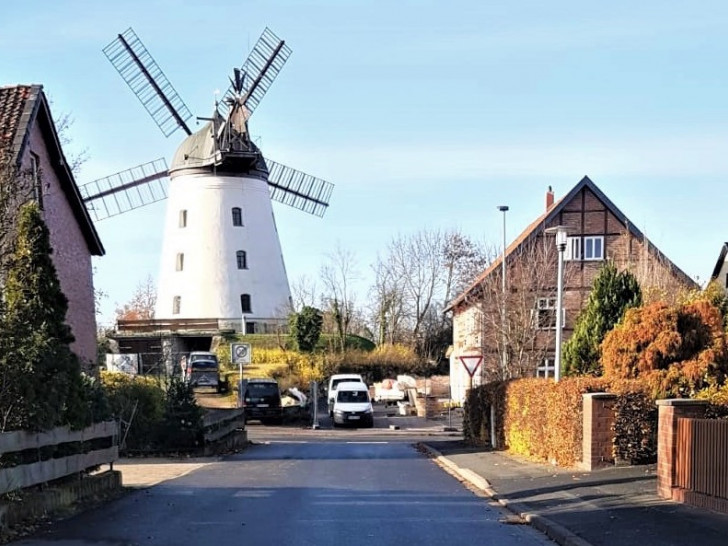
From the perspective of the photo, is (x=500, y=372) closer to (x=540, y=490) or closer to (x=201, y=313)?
(x=201, y=313)

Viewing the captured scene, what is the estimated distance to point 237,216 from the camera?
65188mm

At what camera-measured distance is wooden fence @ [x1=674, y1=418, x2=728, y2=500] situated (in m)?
12.8

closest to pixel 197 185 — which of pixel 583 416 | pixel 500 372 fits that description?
pixel 500 372

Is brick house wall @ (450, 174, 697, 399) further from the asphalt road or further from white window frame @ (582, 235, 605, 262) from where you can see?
the asphalt road

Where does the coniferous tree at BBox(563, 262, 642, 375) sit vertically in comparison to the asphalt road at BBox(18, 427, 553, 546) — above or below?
above

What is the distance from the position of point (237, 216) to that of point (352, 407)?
21581mm

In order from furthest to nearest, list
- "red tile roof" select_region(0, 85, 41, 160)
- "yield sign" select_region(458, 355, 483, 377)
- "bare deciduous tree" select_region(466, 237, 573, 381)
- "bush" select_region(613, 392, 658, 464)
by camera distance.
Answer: "bare deciduous tree" select_region(466, 237, 573, 381) → "yield sign" select_region(458, 355, 483, 377) → "red tile roof" select_region(0, 85, 41, 160) → "bush" select_region(613, 392, 658, 464)

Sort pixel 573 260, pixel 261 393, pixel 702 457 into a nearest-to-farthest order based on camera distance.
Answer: pixel 702 457 < pixel 261 393 < pixel 573 260

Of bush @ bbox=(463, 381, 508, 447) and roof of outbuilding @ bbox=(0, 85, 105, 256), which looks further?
bush @ bbox=(463, 381, 508, 447)

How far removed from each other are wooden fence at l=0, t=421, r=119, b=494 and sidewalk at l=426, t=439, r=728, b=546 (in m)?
6.54

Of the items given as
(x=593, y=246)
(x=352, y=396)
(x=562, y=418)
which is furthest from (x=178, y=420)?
(x=593, y=246)

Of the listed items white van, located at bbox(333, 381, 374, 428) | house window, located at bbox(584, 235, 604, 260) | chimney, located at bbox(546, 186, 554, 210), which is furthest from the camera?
chimney, located at bbox(546, 186, 554, 210)

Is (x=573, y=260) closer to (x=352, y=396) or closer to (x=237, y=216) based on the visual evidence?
(x=352, y=396)

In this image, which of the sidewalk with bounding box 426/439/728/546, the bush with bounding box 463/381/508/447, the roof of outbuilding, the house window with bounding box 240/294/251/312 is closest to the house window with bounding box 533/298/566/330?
the bush with bounding box 463/381/508/447
